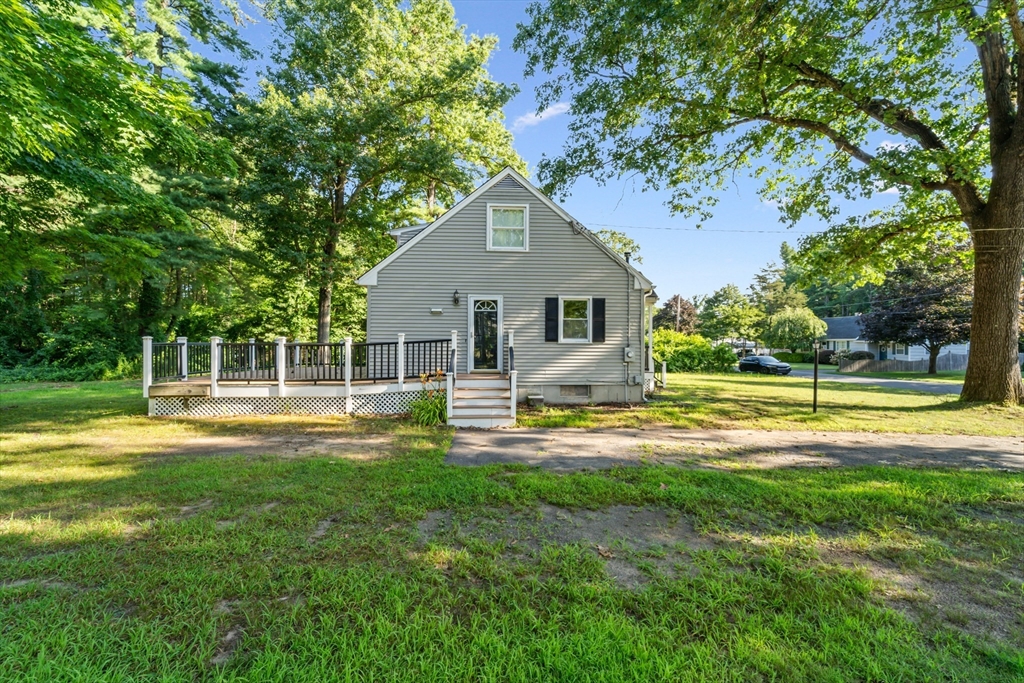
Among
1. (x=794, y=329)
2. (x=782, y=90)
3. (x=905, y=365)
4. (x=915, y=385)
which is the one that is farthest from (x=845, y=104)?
(x=905, y=365)

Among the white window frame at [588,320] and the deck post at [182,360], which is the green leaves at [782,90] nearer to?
the white window frame at [588,320]

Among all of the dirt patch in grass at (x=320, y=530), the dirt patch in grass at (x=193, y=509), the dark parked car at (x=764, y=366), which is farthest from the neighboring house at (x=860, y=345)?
the dirt patch in grass at (x=193, y=509)

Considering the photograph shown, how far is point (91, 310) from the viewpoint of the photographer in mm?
18266

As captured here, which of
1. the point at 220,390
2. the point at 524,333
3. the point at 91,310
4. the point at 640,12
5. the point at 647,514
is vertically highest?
the point at 640,12

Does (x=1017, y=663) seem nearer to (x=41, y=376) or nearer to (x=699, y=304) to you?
(x=41, y=376)

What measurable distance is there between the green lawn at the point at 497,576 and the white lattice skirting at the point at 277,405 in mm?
4029

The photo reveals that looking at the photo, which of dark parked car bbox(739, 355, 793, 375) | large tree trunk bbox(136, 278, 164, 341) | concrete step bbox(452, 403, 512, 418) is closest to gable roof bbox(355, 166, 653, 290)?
concrete step bbox(452, 403, 512, 418)

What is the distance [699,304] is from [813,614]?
62.9 metres

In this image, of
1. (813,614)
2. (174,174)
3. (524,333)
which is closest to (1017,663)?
(813,614)

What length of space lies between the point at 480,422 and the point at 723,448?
4.69 m

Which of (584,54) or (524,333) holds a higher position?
(584,54)

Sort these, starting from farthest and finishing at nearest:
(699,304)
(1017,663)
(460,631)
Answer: (699,304) < (460,631) < (1017,663)

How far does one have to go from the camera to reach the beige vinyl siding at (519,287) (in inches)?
431

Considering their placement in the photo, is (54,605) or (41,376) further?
(41,376)
